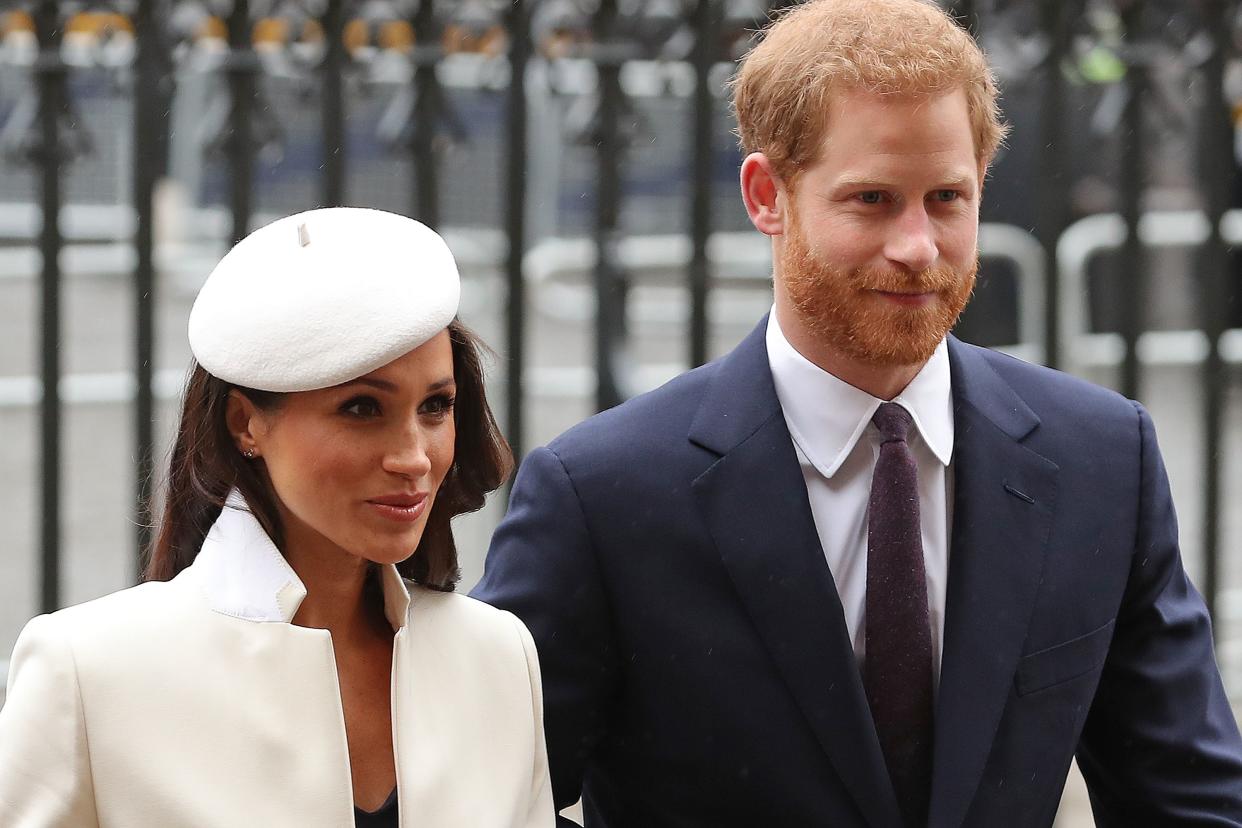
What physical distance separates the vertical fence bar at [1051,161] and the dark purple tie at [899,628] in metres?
2.82

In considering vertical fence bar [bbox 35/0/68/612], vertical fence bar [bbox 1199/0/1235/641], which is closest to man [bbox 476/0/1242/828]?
vertical fence bar [bbox 35/0/68/612]

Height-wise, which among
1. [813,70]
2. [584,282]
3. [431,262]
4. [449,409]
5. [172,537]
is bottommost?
[584,282]

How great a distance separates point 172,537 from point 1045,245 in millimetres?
3618

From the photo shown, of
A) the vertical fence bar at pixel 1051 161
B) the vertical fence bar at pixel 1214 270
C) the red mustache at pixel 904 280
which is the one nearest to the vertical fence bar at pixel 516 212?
the vertical fence bar at pixel 1051 161

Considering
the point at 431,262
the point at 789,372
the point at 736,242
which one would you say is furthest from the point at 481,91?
the point at 736,242

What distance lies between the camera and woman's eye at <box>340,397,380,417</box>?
2479mm

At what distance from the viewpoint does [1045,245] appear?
18.7 feet

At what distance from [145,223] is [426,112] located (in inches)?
30.5

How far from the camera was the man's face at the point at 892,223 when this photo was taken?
9.29 feet

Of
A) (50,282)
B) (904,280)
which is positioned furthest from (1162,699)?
(50,282)

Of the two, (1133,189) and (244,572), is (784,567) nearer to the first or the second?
(244,572)

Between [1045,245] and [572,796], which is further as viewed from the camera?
[1045,245]

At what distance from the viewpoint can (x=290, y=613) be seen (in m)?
2.51

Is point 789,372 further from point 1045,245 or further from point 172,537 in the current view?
point 1045,245
